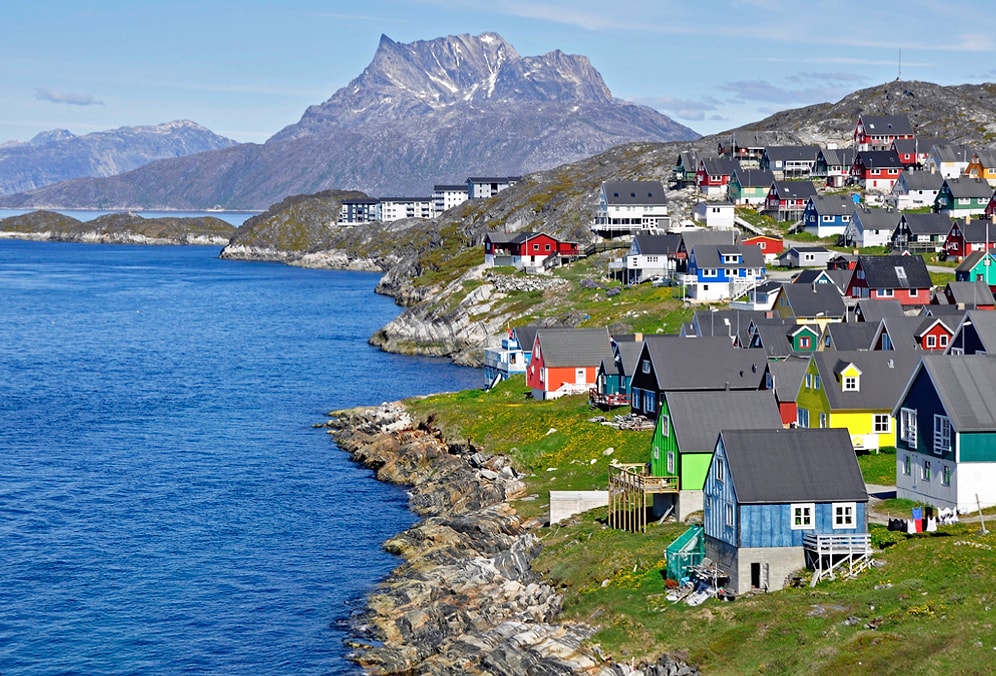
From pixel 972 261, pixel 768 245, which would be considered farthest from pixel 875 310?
pixel 768 245

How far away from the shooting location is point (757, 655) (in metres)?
42.2

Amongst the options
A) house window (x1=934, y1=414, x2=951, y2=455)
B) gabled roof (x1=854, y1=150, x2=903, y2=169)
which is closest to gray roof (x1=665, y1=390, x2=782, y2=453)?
house window (x1=934, y1=414, x2=951, y2=455)

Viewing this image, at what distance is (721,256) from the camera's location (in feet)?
445

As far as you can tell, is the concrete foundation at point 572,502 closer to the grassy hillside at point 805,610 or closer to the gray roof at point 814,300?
the grassy hillside at point 805,610

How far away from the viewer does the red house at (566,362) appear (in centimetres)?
9888

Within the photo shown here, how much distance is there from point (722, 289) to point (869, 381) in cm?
6333

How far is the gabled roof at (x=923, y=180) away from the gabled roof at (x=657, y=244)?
166 ft

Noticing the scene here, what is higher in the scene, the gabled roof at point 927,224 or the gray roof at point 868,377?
the gabled roof at point 927,224

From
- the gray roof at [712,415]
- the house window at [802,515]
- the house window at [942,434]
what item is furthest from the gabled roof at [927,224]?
the house window at [802,515]

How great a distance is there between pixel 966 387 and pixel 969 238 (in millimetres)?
91605

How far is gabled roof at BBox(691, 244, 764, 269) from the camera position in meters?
135

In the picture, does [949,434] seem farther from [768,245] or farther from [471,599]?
[768,245]

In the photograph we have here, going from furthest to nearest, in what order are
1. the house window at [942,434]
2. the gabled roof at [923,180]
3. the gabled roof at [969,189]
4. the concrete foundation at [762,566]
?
the gabled roof at [923,180] → the gabled roof at [969,189] → the house window at [942,434] → the concrete foundation at [762,566]

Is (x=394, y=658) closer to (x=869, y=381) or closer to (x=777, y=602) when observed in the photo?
(x=777, y=602)
